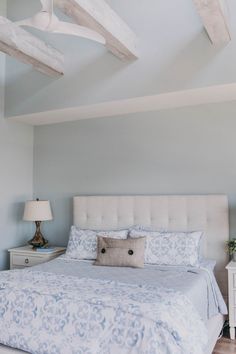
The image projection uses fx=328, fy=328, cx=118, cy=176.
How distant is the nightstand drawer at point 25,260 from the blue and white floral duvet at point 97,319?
5.09ft

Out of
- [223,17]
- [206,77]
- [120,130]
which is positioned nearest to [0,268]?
[120,130]

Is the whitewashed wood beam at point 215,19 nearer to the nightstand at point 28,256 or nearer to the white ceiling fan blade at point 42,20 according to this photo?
the white ceiling fan blade at point 42,20

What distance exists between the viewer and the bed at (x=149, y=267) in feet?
8.07

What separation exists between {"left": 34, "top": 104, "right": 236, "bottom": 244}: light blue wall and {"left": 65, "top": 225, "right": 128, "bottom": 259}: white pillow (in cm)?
63

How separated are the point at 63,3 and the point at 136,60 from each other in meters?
1.15

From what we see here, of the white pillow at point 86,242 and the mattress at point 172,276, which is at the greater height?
the white pillow at point 86,242

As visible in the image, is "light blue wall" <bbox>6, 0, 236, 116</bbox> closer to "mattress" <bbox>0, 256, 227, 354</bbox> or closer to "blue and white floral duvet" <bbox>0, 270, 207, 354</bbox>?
"mattress" <bbox>0, 256, 227, 354</bbox>

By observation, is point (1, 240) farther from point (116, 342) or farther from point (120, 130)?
point (116, 342)

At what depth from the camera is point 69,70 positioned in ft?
12.6

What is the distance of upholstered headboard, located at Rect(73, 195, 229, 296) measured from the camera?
3490 mm

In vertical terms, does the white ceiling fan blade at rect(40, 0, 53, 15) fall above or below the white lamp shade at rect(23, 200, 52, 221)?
above

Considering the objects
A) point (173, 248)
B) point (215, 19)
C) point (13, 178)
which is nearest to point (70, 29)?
point (215, 19)

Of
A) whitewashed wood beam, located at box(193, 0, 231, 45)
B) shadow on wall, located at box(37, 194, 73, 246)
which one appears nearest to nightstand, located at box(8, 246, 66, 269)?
shadow on wall, located at box(37, 194, 73, 246)

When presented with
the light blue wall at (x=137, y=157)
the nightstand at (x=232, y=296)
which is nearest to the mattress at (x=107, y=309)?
the nightstand at (x=232, y=296)
